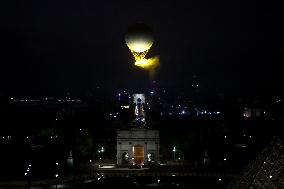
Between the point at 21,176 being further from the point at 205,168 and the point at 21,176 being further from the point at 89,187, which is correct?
the point at 205,168

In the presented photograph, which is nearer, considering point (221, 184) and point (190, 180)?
point (221, 184)

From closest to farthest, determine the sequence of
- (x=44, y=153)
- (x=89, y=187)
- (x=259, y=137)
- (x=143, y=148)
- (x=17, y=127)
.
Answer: (x=89, y=187) → (x=44, y=153) → (x=143, y=148) → (x=259, y=137) → (x=17, y=127)

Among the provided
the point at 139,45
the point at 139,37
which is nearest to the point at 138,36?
the point at 139,37

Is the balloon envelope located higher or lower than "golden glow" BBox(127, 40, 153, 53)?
higher

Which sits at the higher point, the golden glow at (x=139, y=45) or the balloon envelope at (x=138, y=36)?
the balloon envelope at (x=138, y=36)

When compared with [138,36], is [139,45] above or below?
below

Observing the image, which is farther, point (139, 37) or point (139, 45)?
point (139, 45)

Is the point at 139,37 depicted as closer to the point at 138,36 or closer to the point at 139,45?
the point at 138,36

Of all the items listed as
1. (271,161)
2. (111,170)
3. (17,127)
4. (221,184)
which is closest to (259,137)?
(111,170)
